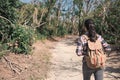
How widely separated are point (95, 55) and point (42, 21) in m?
26.8

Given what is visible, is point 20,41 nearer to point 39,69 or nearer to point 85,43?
point 39,69

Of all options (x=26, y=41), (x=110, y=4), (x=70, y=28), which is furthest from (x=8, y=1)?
(x=70, y=28)

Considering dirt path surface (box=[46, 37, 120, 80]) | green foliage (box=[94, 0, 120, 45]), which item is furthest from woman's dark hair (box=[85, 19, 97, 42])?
green foliage (box=[94, 0, 120, 45])

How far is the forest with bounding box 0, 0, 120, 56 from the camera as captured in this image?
48.7 ft

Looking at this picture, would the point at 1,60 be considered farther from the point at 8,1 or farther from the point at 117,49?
the point at 117,49

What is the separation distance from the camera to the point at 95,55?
6.36 metres

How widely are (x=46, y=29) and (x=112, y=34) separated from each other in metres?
Result: 11.6

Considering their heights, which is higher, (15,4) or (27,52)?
(15,4)

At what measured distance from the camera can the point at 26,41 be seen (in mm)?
15227

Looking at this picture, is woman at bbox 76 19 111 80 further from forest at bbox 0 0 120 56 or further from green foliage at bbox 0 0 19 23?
green foliage at bbox 0 0 19 23

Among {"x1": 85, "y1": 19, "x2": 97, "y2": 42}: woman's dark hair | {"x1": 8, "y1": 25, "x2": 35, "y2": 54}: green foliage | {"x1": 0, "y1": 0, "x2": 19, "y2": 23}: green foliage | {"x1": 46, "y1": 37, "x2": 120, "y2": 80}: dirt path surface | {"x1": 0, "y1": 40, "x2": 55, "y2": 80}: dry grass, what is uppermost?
{"x1": 0, "y1": 0, "x2": 19, "y2": 23}: green foliage

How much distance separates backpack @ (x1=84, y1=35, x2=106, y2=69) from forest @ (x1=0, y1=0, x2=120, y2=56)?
5.25 feet

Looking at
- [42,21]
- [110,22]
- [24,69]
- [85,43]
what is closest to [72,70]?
[24,69]

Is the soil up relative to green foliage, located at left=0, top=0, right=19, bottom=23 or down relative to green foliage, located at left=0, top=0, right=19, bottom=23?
down
